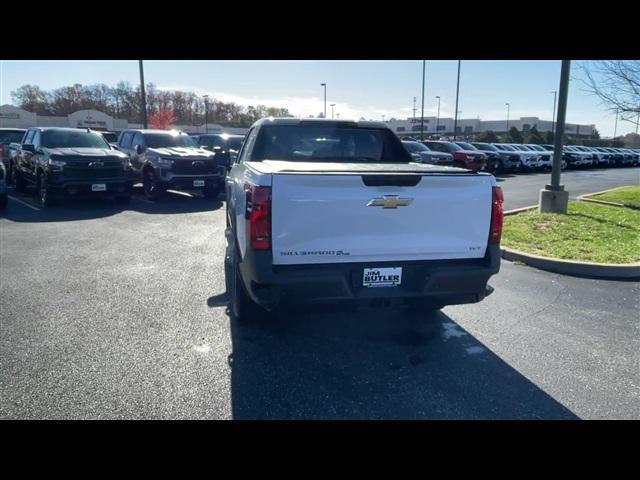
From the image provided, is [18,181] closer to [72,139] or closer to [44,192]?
[72,139]

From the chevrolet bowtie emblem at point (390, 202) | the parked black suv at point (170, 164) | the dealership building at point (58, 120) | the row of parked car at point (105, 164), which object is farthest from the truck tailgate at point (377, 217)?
the dealership building at point (58, 120)

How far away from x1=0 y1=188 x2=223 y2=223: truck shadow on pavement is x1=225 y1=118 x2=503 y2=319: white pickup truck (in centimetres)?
842

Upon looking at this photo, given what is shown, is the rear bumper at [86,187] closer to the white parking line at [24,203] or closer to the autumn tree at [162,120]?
the white parking line at [24,203]

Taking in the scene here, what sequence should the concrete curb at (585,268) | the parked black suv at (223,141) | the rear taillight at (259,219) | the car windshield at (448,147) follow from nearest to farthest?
the rear taillight at (259,219), the concrete curb at (585,268), the parked black suv at (223,141), the car windshield at (448,147)

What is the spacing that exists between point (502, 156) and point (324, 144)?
23955 millimetres

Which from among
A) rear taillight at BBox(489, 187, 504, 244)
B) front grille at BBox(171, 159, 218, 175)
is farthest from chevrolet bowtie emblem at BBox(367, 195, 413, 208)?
front grille at BBox(171, 159, 218, 175)

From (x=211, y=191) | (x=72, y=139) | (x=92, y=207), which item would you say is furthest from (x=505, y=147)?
(x=92, y=207)

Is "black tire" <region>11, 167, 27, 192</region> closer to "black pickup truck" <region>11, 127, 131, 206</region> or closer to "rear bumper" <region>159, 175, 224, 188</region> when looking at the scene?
"black pickup truck" <region>11, 127, 131, 206</region>

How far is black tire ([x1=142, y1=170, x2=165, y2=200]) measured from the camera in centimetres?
1327

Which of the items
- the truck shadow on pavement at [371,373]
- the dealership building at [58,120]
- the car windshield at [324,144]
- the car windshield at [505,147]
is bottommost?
the truck shadow on pavement at [371,373]

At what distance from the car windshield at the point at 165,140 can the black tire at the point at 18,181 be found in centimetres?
391

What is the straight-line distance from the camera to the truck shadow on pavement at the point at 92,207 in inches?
428
